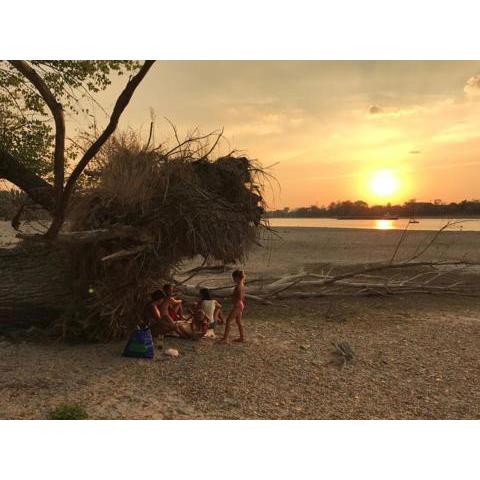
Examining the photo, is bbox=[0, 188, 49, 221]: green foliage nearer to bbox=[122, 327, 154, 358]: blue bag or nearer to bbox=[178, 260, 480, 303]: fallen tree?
bbox=[178, 260, 480, 303]: fallen tree

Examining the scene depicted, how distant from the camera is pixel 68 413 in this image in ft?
16.5

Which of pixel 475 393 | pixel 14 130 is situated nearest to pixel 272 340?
pixel 475 393

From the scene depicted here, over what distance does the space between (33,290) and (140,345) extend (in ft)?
8.07

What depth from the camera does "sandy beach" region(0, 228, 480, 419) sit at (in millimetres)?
5391

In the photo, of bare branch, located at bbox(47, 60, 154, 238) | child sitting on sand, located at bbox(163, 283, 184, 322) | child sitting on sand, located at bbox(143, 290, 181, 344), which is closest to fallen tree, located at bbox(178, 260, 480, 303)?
child sitting on sand, located at bbox(163, 283, 184, 322)

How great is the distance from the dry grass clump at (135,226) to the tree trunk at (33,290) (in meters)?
0.45

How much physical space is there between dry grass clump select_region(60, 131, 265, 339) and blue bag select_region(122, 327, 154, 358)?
68cm

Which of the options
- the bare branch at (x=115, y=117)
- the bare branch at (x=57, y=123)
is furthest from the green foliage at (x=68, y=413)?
the bare branch at (x=57, y=123)

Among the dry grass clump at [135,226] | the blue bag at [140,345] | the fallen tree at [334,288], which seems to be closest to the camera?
the blue bag at [140,345]

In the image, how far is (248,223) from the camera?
902 cm

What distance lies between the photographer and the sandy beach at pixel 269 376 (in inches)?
212

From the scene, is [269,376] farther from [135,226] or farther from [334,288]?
[334,288]

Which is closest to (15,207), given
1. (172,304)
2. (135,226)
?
(135,226)

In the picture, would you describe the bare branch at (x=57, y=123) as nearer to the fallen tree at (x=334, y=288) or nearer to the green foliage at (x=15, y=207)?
the green foliage at (x=15, y=207)
